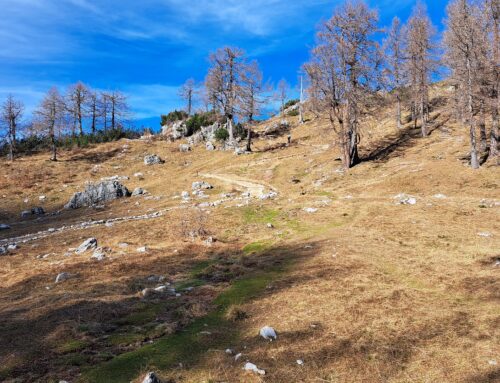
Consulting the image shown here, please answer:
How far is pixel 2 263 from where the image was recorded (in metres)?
21.0

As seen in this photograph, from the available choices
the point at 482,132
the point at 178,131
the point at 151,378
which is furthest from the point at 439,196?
the point at 178,131

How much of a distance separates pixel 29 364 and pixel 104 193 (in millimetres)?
36211

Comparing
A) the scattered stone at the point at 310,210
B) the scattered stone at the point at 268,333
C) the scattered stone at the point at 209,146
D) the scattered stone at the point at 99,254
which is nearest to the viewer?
the scattered stone at the point at 268,333

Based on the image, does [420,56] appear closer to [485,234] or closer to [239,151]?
[239,151]

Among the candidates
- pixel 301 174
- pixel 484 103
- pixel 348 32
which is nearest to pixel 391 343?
pixel 484 103

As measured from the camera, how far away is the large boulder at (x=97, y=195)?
42.1 m

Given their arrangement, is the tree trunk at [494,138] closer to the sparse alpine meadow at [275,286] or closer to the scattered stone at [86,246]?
the sparse alpine meadow at [275,286]

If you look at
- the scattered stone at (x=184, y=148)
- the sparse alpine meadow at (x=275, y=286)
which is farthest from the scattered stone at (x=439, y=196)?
the scattered stone at (x=184, y=148)

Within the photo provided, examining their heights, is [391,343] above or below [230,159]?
below

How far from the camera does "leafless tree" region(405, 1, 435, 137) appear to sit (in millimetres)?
47438

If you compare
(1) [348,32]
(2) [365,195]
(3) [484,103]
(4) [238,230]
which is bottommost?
(4) [238,230]

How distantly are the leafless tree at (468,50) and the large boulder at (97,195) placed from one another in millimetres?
36126

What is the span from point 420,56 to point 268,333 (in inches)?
1942

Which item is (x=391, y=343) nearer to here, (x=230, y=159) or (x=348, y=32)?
(x=348, y=32)
